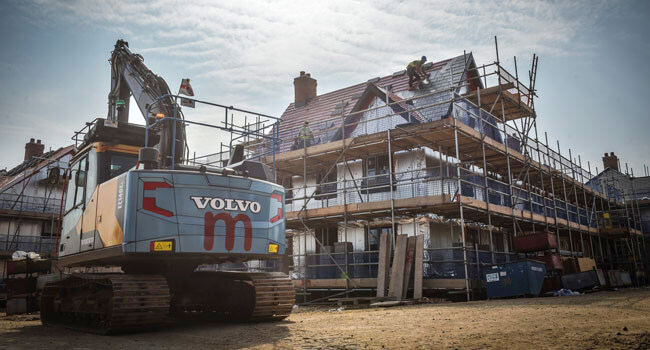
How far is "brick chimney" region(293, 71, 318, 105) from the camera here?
95.9 ft

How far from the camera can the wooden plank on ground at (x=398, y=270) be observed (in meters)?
15.7

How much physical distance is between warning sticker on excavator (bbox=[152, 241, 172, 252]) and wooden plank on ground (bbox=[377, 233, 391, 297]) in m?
9.30

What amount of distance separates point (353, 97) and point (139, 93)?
15540 millimetres

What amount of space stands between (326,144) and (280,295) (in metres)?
11.2

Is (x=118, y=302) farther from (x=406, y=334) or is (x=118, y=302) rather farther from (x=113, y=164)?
(x=406, y=334)

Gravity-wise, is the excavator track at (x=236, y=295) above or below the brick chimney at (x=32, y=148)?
below

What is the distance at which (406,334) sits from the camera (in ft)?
24.4

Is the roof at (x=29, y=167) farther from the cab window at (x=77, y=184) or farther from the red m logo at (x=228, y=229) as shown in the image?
the red m logo at (x=228, y=229)

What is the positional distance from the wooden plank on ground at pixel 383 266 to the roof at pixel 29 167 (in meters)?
21.4

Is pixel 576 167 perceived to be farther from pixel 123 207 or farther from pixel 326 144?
pixel 123 207

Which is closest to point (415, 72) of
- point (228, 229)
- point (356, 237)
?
point (356, 237)

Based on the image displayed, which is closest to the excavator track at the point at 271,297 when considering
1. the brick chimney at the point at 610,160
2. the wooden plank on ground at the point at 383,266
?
the wooden plank on ground at the point at 383,266

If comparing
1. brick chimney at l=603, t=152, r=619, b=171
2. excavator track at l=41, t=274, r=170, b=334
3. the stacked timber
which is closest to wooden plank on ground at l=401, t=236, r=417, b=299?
the stacked timber

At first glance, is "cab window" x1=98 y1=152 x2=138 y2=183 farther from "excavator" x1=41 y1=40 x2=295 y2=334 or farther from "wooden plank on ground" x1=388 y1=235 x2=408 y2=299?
"wooden plank on ground" x1=388 y1=235 x2=408 y2=299
